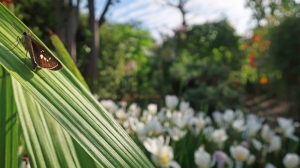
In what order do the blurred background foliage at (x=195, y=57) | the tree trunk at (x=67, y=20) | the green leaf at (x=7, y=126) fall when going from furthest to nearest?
the blurred background foliage at (x=195, y=57), the tree trunk at (x=67, y=20), the green leaf at (x=7, y=126)

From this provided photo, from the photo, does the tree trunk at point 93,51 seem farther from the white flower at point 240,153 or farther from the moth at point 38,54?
the moth at point 38,54

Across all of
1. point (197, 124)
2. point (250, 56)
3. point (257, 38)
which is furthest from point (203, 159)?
point (257, 38)

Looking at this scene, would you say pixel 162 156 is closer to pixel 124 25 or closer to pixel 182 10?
pixel 124 25

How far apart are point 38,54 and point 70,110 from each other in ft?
0.39

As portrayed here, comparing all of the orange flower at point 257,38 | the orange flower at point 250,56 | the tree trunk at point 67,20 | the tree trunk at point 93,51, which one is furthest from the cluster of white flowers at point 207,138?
the orange flower at point 257,38

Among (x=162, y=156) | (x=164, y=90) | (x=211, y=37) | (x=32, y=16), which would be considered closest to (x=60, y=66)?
(x=162, y=156)

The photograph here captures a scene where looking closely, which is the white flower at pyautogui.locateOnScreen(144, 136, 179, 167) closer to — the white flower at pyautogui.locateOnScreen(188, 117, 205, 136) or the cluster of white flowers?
the cluster of white flowers

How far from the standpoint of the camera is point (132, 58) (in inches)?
336

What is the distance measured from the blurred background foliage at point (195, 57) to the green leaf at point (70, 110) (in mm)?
2302

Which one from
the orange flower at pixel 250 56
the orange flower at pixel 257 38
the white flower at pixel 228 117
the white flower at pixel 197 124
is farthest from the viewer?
the orange flower at pixel 257 38

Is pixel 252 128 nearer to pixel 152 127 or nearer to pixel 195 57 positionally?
pixel 152 127

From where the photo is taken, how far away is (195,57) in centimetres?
880

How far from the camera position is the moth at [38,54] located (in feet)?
1.79

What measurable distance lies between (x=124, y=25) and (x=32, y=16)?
4745mm
